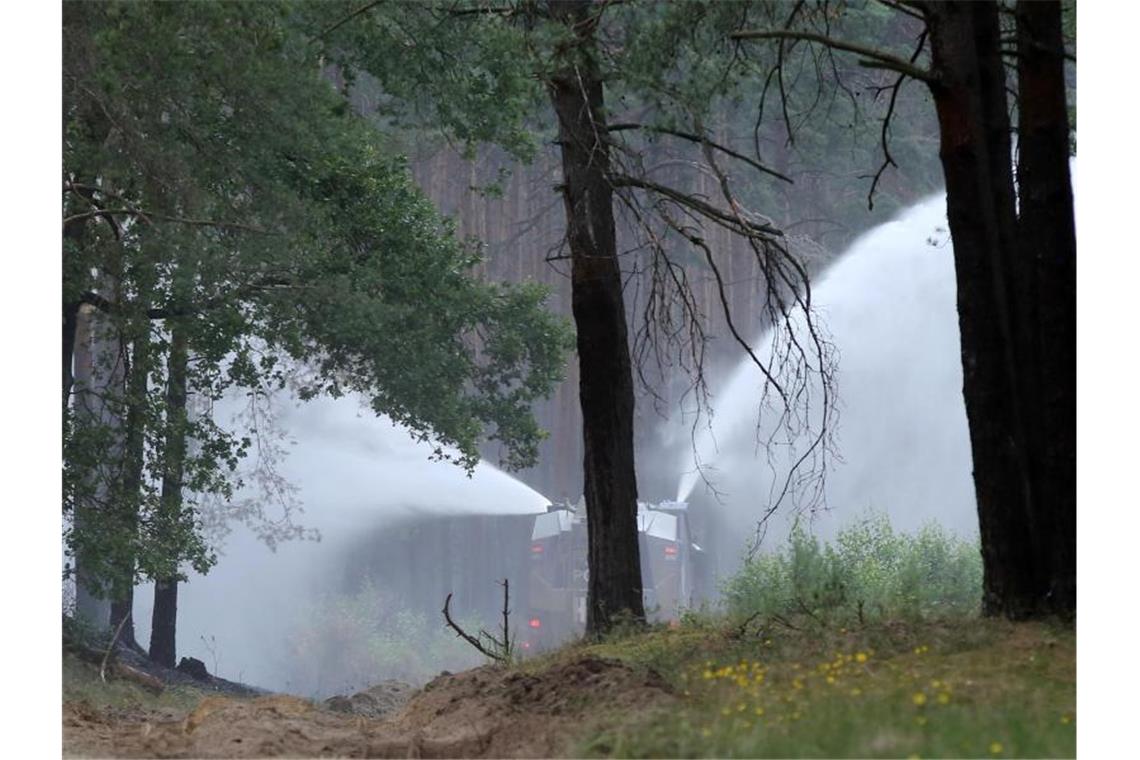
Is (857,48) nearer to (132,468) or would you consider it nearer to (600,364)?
(600,364)

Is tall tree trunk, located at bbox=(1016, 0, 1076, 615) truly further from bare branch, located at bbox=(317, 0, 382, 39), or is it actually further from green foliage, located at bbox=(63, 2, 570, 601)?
green foliage, located at bbox=(63, 2, 570, 601)

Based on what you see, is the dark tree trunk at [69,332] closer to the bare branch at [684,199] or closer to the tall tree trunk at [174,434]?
the tall tree trunk at [174,434]

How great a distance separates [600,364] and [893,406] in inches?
864

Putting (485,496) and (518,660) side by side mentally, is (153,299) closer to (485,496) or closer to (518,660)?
(518,660)

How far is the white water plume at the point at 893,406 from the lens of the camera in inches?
1357

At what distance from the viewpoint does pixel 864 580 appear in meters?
18.4

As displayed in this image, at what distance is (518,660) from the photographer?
13.5 meters

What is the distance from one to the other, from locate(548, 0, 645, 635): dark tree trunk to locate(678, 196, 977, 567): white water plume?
19.8m

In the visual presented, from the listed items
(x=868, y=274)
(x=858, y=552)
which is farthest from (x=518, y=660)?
(x=868, y=274)

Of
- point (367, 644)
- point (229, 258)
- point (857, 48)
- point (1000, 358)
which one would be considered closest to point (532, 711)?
point (1000, 358)

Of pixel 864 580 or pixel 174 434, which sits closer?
pixel 864 580

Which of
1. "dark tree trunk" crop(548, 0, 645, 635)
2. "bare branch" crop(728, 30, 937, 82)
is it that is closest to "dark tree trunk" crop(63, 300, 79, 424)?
"dark tree trunk" crop(548, 0, 645, 635)

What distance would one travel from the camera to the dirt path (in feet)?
30.4

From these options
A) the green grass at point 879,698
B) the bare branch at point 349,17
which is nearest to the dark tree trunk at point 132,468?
the bare branch at point 349,17
